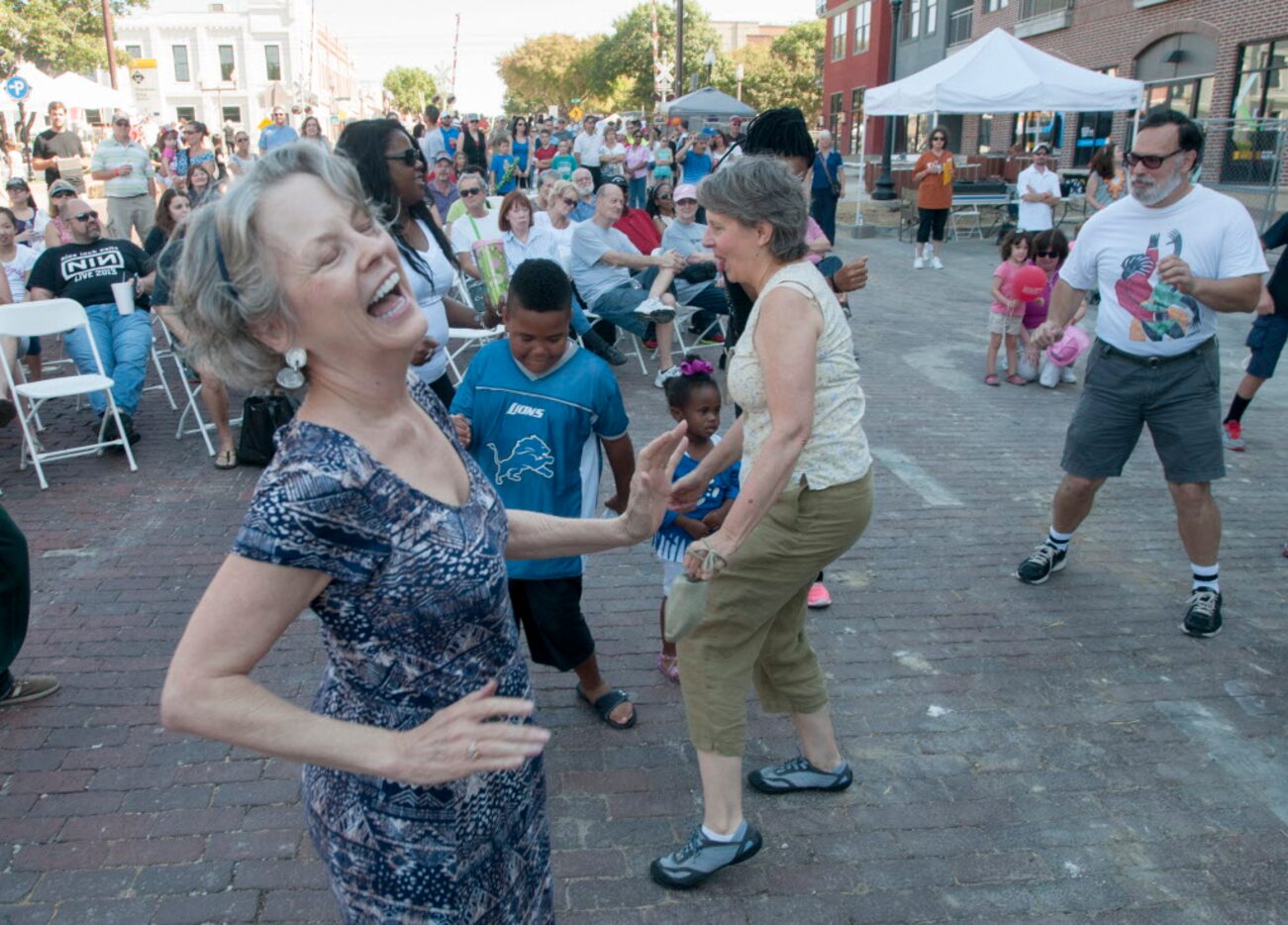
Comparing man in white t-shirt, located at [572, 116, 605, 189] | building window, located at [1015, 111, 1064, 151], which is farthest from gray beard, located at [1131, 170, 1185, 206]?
building window, located at [1015, 111, 1064, 151]

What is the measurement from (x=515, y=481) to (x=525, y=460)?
90 millimetres

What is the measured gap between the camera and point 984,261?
52.7 feet

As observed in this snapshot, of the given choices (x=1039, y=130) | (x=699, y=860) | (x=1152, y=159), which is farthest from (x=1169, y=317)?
(x=1039, y=130)

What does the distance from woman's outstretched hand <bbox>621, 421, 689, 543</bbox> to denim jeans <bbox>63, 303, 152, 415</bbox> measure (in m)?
6.35

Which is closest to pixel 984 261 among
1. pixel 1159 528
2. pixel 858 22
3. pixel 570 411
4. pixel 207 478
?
pixel 1159 528

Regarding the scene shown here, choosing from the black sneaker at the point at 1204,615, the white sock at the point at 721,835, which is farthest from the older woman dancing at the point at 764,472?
the black sneaker at the point at 1204,615

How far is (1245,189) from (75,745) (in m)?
19.8

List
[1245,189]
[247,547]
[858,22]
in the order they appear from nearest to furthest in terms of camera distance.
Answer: [247,547]
[1245,189]
[858,22]

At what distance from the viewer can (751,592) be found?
2719 mm

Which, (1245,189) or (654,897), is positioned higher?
(1245,189)

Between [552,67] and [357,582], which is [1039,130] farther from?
[552,67]

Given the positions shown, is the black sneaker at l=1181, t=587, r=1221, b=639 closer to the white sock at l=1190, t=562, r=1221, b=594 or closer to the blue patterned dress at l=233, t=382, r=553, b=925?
the white sock at l=1190, t=562, r=1221, b=594

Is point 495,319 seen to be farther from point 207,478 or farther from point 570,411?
point 570,411

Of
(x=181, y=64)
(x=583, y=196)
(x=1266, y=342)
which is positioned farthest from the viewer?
(x=181, y=64)
